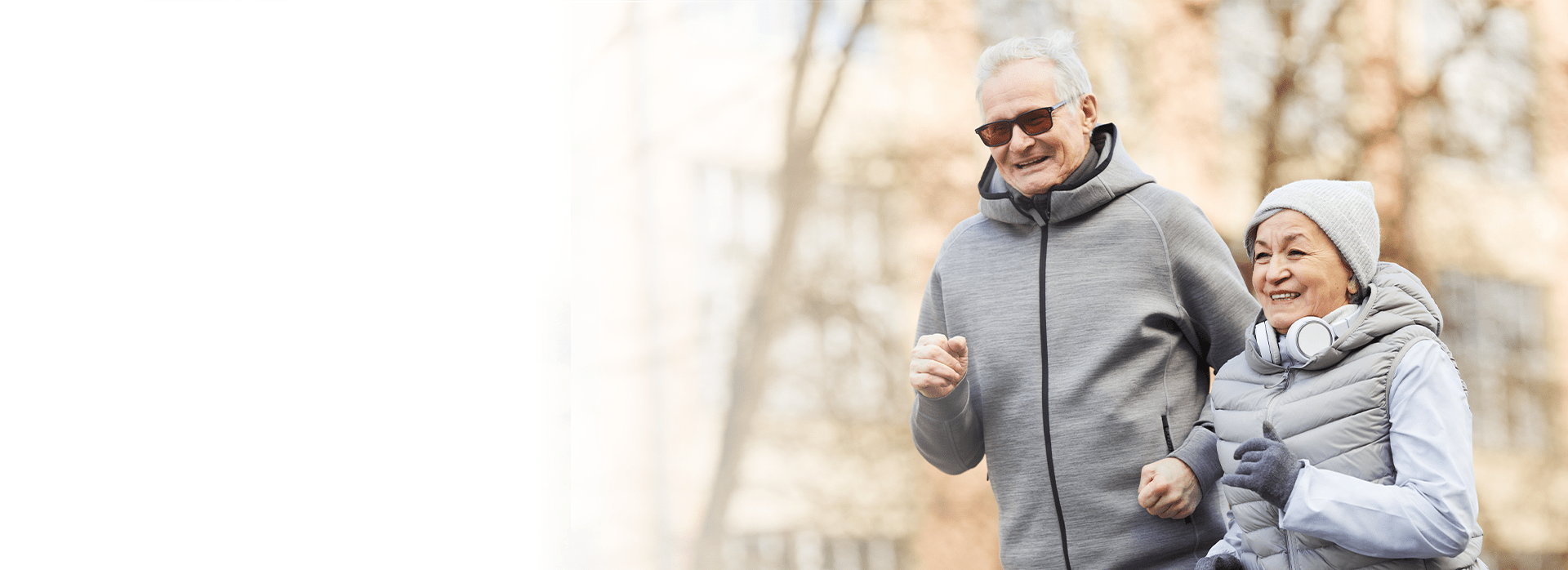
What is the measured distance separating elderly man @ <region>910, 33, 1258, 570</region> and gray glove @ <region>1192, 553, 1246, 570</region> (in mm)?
142

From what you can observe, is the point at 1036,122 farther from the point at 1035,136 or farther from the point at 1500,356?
the point at 1500,356

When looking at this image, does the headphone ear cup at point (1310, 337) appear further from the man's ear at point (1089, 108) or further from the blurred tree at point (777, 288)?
the blurred tree at point (777, 288)

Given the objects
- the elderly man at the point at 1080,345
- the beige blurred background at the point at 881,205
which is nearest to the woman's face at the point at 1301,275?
the elderly man at the point at 1080,345

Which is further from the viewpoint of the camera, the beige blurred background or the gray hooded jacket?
the beige blurred background

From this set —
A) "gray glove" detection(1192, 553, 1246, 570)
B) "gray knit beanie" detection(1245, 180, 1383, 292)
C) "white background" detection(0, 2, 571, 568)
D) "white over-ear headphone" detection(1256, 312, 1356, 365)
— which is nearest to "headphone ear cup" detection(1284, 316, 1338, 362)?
"white over-ear headphone" detection(1256, 312, 1356, 365)

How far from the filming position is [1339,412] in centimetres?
125

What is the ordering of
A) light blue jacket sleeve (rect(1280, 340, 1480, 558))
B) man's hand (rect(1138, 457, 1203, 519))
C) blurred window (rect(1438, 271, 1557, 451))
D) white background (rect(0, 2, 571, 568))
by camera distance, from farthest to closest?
blurred window (rect(1438, 271, 1557, 451)) < white background (rect(0, 2, 571, 568)) < man's hand (rect(1138, 457, 1203, 519)) < light blue jacket sleeve (rect(1280, 340, 1480, 558))

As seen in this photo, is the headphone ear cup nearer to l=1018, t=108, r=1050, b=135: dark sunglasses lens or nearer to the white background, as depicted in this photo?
l=1018, t=108, r=1050, b=135: dark sunglasses lens

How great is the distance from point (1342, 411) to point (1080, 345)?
44 cm

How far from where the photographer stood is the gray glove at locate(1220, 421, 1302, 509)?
1.22 metres

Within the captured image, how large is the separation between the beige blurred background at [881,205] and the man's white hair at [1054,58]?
7.39 ft

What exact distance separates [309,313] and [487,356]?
57 centimetres

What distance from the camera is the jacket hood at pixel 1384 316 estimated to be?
1.26m

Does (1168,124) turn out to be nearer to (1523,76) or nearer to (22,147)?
(1523,76)
